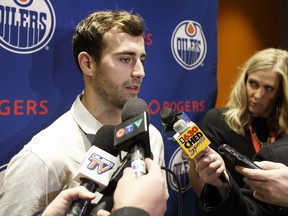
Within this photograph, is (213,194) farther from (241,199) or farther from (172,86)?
(172,86)

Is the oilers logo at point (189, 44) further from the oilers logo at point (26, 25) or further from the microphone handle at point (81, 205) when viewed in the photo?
the microphone handle at point (81, 205)

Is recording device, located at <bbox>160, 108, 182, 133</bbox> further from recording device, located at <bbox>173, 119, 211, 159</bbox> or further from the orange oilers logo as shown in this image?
the orange oilers logo

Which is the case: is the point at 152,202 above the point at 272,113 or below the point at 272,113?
above

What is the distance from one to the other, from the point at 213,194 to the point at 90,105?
0.56 metres

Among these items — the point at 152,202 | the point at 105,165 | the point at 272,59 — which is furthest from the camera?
the point at 272,59

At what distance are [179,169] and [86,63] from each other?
83cm

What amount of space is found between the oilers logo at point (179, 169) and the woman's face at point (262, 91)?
472mm

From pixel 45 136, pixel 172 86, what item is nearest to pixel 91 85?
pixel 45 136

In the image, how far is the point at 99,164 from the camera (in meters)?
0.72

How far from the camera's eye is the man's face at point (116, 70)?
50.0 inches

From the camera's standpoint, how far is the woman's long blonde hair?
1.85m

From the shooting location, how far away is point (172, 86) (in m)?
1.76

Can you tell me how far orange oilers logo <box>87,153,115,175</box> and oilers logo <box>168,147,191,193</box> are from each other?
1.07 metres

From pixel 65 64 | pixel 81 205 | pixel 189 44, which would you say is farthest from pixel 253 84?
pixel 81 205
